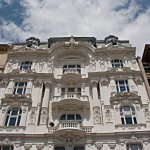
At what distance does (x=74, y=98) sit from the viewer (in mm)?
29828

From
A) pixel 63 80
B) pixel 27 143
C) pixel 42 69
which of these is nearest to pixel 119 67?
pixel 63 80

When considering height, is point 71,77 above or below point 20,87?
above

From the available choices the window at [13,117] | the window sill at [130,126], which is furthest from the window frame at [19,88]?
the window sill at [130,126]

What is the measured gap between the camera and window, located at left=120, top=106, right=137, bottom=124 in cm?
2768

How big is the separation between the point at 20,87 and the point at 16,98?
246cm

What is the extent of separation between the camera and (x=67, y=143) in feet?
83.0

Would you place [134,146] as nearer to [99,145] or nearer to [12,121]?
[99,145]

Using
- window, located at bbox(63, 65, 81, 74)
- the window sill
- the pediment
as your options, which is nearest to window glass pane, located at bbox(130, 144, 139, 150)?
the window sill

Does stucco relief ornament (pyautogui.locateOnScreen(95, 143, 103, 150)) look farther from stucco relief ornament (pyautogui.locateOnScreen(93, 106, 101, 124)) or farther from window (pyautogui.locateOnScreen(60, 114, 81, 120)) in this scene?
window (pyautogui.locateOnScreen(60, 114, 81, 120))

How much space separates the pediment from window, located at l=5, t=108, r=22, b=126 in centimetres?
108

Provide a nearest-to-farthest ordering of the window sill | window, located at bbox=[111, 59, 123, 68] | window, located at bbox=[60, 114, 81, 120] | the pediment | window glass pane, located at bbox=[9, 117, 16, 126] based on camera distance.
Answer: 1. the window sill
2. window glass pane, located at bbox=[9, 117, 16, 126]
3. window, located at bbox=[60, 114, 81, 120]
4. the pediment
5. window, located at bbox=[111, 59, 123, 68]

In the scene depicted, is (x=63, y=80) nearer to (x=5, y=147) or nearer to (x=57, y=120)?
(x=57, y=120)

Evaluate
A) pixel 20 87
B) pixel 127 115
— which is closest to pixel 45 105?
pixel 20 87

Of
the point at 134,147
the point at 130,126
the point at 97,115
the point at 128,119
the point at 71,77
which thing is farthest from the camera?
the point at 71,77
